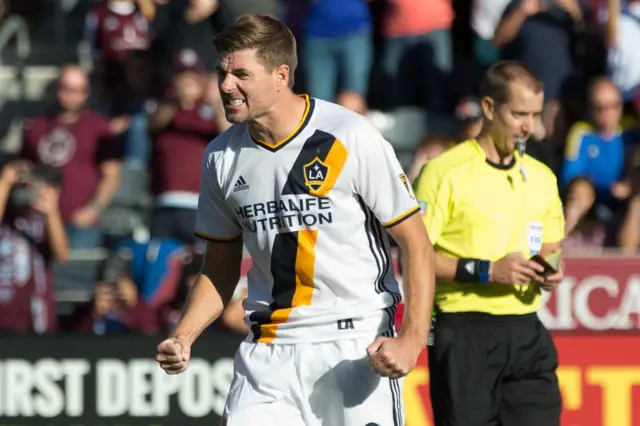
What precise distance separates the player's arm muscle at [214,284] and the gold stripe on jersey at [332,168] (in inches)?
21.2

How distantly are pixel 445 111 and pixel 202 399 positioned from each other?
503 centimetres

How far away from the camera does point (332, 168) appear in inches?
193

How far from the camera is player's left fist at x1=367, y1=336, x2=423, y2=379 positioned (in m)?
4.51

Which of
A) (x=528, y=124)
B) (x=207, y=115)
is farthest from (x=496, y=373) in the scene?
(x=207, y=115)

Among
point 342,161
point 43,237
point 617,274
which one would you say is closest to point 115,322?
point 43,237

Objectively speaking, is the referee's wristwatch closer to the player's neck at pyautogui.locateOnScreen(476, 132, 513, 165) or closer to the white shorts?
the player's neck at pyautogui.locateOnScreen(476, 132, 513, 165)

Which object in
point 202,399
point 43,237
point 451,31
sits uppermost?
point 451,31

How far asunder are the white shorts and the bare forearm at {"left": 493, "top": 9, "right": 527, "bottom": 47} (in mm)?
6915

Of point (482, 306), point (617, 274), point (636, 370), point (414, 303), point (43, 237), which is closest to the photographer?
point (414, 303)

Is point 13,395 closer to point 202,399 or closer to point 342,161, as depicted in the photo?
point 202,399

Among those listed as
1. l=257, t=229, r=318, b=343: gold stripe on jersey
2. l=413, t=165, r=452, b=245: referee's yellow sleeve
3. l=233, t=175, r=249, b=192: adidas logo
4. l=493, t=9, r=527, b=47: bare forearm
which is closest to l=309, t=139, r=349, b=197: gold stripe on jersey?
l=257, t=229, r=318, b=343: gold stripe on jersey

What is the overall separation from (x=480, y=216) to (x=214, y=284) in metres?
1.48

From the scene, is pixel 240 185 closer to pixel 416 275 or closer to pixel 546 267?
pixel 416 275

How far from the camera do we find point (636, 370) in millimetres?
7633
